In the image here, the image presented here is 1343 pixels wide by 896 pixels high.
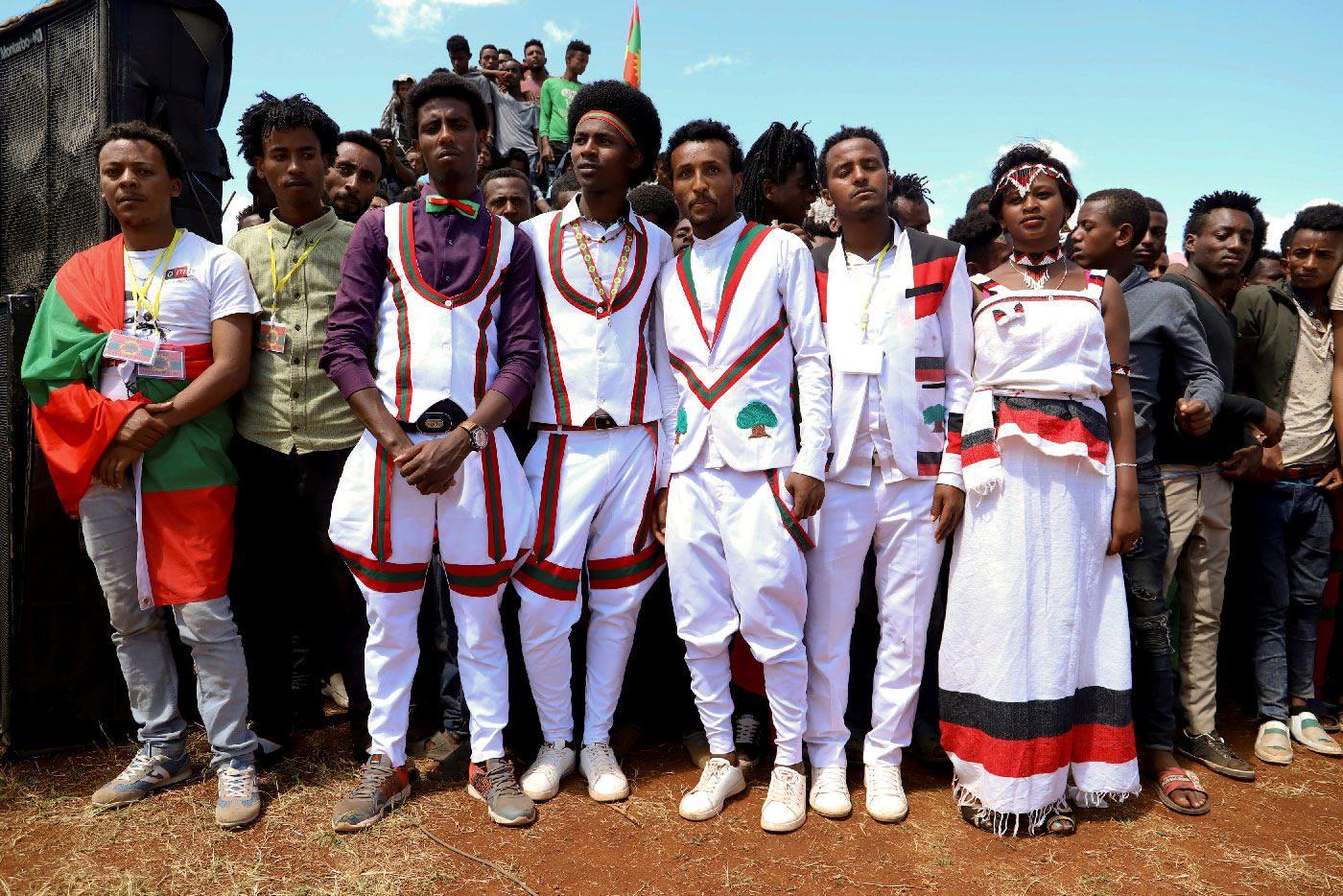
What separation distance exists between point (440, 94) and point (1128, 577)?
11.3 ft

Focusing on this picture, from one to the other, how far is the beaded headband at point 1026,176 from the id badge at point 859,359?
2.87 feet

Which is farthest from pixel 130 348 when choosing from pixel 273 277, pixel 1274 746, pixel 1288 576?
pixel 1288 576

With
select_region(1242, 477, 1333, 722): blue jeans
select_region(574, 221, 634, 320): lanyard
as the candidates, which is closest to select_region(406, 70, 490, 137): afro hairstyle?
select_region(574, 221, 634, 320): lanyard

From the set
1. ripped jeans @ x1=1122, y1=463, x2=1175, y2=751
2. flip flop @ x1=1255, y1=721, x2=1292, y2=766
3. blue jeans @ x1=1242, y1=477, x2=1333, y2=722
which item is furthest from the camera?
blue jeans @ x1=1242, y1=477, x2=1333, y2=722

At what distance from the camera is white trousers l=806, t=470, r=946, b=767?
3.37m

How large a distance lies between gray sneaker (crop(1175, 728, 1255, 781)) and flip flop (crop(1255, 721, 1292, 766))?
14cm

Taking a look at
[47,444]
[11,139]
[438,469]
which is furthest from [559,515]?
[11,139]

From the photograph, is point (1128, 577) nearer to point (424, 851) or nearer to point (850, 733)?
point (850, 733)

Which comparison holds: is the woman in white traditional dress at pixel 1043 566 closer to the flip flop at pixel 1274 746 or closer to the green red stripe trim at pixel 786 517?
the green red stripe trim at pixel 786 517

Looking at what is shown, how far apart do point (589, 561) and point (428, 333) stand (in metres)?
1.08

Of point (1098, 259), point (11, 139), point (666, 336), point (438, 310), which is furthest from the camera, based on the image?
point (11, 139)

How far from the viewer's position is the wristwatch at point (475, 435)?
3162 millimetres

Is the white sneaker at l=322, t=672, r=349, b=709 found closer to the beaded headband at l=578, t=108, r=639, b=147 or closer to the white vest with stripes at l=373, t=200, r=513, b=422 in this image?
the white vest with stripes at l=373, t=200, r=513, b=422

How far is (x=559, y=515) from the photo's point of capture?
339 centimetres
